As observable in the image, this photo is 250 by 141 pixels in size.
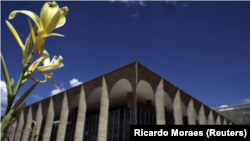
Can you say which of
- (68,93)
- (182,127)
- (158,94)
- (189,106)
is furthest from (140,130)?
(189,106)

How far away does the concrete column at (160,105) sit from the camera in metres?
18.3

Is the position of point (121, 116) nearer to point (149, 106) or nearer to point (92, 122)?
point (149, 106)

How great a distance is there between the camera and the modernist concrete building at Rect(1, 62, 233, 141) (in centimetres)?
1905

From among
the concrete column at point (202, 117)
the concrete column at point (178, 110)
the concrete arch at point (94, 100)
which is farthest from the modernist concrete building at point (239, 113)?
the concrete arch at point (94, 100)

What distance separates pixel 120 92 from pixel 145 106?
648 centimetres

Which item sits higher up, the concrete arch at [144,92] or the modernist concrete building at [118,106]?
the concrete arch at [144,92]

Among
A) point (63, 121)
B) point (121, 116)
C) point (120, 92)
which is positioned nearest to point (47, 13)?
point (63, 121)

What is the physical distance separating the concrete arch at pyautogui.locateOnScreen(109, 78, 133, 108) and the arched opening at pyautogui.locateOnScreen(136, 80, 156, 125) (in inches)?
62.4

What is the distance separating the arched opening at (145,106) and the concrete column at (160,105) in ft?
14.4

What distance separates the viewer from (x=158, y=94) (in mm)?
20188

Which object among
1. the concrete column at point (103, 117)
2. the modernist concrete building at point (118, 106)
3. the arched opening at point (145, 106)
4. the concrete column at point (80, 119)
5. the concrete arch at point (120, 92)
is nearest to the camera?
the concrete column at point (103, 117)

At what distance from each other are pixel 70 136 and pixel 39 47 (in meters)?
36.1

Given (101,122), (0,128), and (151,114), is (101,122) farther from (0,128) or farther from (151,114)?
(0,128)

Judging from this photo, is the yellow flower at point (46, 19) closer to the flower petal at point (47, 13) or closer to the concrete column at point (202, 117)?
the flower petal at point (47, 13)
